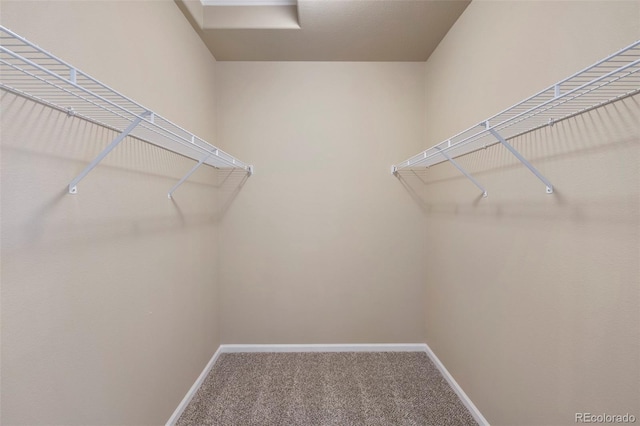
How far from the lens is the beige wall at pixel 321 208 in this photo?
2.22m

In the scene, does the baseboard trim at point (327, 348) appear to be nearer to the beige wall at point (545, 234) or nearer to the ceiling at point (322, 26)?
the beige wall at point (545, 234)

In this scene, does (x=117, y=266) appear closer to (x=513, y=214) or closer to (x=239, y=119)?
(x=239, y=119)

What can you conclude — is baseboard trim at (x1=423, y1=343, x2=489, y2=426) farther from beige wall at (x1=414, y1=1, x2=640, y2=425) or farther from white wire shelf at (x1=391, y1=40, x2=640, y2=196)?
white wire shelf at (x1=391, y1=40, x2=640, y2=196)

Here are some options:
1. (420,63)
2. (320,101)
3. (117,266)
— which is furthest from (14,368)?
(420,63)

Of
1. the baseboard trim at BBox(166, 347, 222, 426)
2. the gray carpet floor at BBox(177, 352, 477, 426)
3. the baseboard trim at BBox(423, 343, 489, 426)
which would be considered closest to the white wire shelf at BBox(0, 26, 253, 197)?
the baseboard trim at BBox(166, 347, 222, 426)

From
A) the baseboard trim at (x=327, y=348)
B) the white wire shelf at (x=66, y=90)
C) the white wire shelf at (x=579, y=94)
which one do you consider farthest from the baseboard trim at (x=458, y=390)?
the white wire shelf at (x=66, y=90)

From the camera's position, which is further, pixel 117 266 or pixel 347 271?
pixel 347 271

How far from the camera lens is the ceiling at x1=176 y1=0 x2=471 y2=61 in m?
1.65

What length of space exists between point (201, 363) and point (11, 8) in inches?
80.0

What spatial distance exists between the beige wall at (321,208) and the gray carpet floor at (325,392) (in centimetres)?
18

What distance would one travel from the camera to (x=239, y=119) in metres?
2.23

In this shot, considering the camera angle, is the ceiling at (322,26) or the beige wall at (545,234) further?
the ceiling at (322,26)

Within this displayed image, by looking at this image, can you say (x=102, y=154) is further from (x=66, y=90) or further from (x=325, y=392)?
(x=325, y=392)

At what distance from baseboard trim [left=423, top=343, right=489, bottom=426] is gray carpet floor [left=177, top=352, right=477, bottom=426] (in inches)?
1.2
